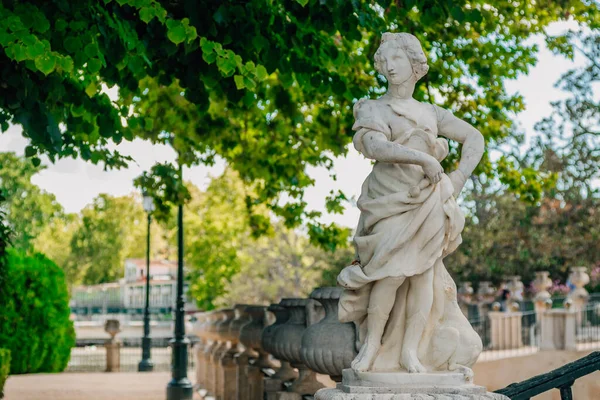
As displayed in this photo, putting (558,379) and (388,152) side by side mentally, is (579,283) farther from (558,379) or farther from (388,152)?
(388,152)

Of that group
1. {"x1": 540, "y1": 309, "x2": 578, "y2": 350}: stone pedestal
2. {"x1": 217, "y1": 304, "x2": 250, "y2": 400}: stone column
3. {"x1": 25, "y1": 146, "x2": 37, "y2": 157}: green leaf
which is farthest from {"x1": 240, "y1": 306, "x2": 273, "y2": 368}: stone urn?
{"x1": 540, "y1": 309, "x2": 578, "y2": 350}: stone pedestal

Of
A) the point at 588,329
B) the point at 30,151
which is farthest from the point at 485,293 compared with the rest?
the point at 30,151

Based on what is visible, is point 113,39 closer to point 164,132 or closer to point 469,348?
point 469,348

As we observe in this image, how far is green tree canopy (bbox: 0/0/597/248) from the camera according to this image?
9.00m

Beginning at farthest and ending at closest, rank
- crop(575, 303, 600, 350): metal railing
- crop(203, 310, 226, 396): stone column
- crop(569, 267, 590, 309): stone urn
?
crop(569, 267, 590, 309): stone urn < crop(575, 303, 600, 350): metal railing < crop(203, 310, 226, 396): stone column

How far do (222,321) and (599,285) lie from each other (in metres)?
28.0

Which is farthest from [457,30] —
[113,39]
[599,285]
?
[599,285]

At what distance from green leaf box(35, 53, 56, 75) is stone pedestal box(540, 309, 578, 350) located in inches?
837

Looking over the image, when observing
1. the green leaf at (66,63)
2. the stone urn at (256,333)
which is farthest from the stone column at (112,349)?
the green leaf at (66,63)

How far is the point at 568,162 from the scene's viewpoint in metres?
33.6

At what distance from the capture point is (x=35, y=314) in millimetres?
24828

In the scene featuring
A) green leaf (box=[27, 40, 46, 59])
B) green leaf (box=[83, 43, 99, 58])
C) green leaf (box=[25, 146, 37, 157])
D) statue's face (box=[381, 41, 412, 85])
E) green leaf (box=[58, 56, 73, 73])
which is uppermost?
green leaf (box=[83, 43, 99, 58])

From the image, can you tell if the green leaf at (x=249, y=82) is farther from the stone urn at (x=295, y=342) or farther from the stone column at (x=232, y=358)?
the stone column at (x=232, y=358)

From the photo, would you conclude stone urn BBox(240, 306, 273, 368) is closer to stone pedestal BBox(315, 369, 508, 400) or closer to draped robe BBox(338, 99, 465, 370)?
draped robe BBox(338, 99, 465, 370)
